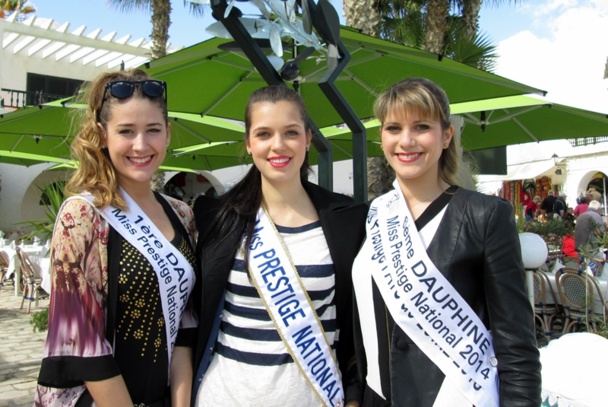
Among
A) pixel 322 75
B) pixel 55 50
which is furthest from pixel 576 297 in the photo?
pixel 55 50

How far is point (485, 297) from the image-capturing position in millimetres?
1467

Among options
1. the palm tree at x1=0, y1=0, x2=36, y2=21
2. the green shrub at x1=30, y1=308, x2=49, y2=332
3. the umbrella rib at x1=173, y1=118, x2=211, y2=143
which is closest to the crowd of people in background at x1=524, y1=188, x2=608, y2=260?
the umbrella rib at x1=173, y1=118, x2=211, y2=143

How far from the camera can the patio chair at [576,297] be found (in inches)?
193

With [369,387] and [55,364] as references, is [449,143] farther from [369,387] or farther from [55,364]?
[55,364]

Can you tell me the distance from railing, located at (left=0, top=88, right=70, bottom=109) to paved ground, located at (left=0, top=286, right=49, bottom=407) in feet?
31.3

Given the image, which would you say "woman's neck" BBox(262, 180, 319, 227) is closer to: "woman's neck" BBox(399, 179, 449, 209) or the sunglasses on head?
"woman's neck" BBox(399, 179, 449, 209)

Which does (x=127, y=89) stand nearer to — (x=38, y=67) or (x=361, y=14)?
(x=361, y=14)

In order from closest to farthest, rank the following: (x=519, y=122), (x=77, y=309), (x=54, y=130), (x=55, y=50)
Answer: (x=77, y=309) < (x=54, y=130) < (x=519, y=122) < (x=55, y=50)

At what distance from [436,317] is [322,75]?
3802mm

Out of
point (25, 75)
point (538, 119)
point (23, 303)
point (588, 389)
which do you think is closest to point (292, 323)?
point (588, 389)

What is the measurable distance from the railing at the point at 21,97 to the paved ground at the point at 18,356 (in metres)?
9.53

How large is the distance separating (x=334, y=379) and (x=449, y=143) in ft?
2.79

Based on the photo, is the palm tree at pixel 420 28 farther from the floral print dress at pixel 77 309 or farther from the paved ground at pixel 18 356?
the floral print dress at pixel 77 309

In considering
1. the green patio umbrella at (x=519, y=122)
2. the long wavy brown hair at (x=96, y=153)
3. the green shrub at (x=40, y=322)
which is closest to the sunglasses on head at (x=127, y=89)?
the long wavy brown hair at (x=96, y=153)
